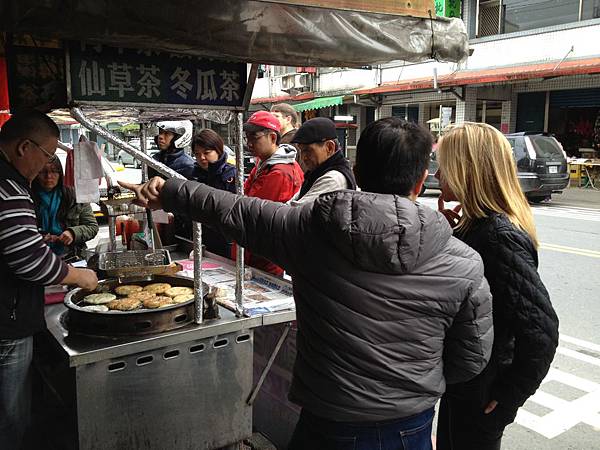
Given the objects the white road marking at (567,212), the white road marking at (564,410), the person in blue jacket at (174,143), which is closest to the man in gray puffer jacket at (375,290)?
the white road marking at (564,410)

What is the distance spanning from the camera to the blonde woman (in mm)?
1915

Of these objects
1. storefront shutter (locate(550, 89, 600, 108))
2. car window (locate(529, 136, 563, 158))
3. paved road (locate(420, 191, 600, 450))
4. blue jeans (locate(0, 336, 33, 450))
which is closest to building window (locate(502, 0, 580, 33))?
storefront shutter (locate(550, 89, 600, 108))

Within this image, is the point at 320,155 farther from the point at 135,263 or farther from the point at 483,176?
the point at 483,176

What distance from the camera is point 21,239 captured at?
2133mm

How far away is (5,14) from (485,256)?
5.81ft

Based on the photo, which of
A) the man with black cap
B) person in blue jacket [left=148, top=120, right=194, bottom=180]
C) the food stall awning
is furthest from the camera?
person in blue jacket [left=148, top=120, right=194, bottom=180]

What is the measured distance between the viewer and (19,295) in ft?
7.36

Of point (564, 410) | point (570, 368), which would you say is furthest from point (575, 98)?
point (564, 410)

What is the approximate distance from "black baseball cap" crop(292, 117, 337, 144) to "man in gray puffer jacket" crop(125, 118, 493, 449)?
1826 millimetres

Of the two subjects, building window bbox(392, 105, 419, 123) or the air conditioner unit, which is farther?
the air conditioner unit

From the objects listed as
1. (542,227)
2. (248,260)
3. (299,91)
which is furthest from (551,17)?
(248,260)

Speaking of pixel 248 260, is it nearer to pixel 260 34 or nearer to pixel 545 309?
pixel 260 34

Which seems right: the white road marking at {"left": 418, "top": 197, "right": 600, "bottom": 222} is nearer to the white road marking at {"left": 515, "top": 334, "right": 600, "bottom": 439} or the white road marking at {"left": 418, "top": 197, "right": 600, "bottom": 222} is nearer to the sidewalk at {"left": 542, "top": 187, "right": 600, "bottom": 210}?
the sidewalk at {"left": 542, "top": 187, "right": 600, "bottom": 210}

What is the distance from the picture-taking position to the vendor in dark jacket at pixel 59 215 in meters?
3.87
